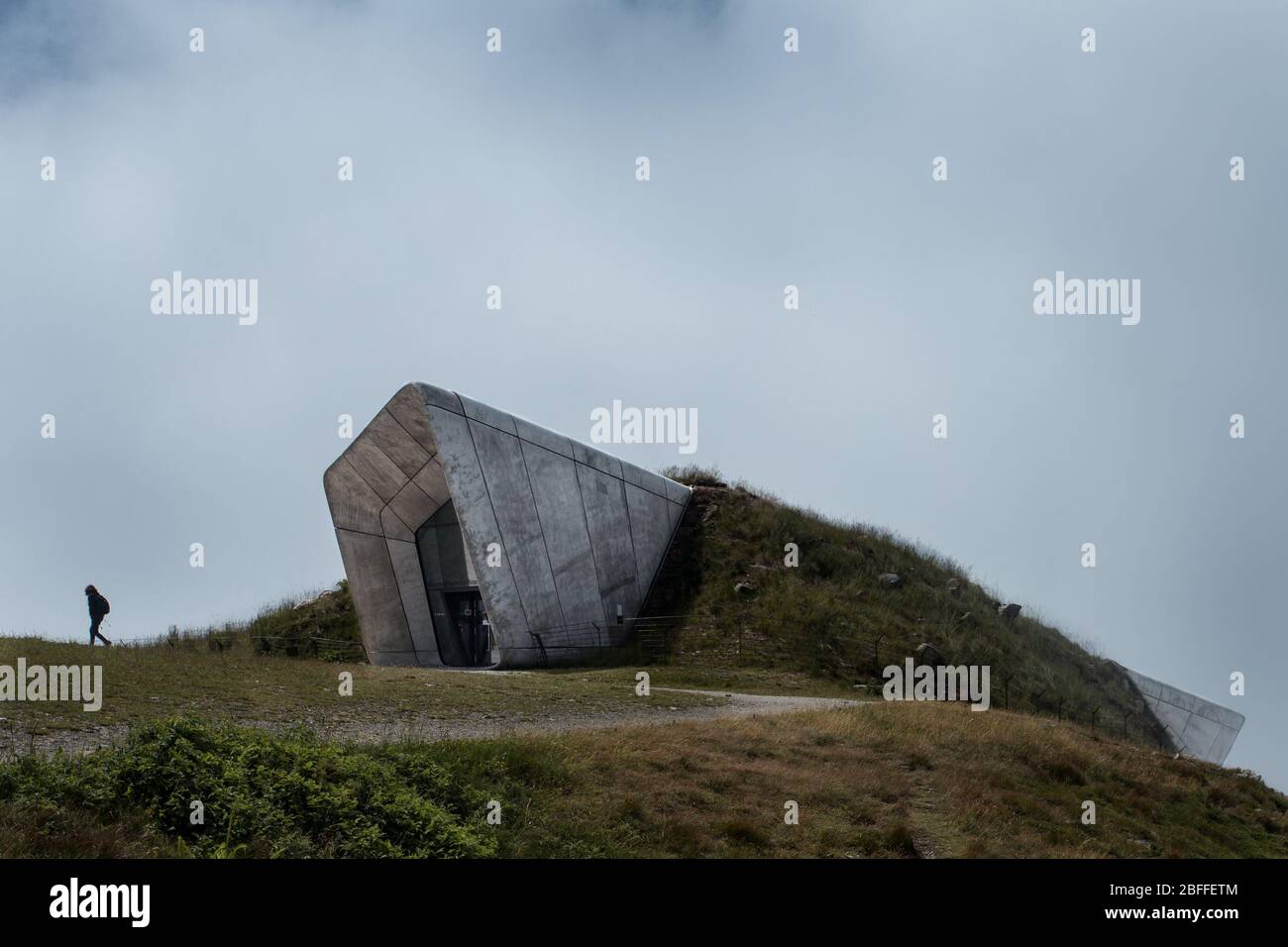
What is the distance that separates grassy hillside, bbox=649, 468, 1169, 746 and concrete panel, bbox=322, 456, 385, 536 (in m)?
9.07

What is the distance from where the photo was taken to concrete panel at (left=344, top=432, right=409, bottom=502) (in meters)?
31.5

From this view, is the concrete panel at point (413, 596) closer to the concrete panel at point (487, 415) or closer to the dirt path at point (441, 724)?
the concrete panel at point (487, 415)

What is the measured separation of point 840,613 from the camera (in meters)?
31.7

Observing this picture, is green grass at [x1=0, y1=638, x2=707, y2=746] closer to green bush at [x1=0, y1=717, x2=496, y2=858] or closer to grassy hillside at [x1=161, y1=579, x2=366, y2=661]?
green bush at [x1=0, y1=717, x2=496, y2=858]

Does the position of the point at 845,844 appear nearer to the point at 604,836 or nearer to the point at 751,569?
the point at 604,836

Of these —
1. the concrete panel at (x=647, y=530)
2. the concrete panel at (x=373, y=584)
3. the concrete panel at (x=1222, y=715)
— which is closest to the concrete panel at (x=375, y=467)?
the concrete panel at (x=373, y=584)

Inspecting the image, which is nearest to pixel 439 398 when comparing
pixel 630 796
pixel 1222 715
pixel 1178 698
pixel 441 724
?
pixel 441 724

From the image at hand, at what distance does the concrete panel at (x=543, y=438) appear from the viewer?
31.1 metres

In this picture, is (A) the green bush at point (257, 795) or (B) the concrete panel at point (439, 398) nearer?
(A) the green bush at point (257, 795)

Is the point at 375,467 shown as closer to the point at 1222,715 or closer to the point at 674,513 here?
the point at 674,513

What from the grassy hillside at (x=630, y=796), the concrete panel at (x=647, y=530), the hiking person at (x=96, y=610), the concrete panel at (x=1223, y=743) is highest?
the concrete panel at (x=647, y=530)

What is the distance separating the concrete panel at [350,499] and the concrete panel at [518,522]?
16.2 ft

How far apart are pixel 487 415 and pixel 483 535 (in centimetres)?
332
